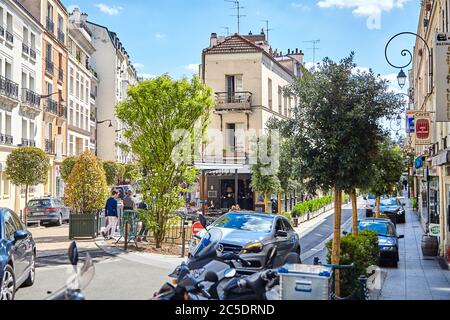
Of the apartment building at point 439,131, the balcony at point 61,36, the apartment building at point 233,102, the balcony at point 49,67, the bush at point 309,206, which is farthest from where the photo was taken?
the balcony at point 61,36

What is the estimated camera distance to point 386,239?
→ 15.9 meters

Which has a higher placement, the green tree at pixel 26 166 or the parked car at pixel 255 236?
the green tree at pixel 26 166

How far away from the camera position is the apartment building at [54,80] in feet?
130

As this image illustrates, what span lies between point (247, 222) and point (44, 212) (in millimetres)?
16417

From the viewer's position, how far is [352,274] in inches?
333

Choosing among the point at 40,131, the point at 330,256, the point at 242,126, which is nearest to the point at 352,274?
the point at 330,256

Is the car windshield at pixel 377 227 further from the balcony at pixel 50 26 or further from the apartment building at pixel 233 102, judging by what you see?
the balcony at pixel 50 26

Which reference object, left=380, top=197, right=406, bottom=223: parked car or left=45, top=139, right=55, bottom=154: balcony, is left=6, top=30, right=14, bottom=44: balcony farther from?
left=380, top=197, right=406, bottom=223: parked car

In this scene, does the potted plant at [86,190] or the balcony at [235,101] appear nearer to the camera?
the potted plant at [86,190]

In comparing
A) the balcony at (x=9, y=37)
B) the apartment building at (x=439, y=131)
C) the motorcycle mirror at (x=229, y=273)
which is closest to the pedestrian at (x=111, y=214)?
the apartment building at (x=439, y=131)

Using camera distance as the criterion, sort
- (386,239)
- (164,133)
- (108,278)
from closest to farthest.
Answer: (108,278) → (386,239) → (164,133)

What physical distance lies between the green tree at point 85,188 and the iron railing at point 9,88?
16.0m

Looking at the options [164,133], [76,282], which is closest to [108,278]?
[164,133]

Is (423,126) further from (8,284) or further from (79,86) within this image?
(79,86)
